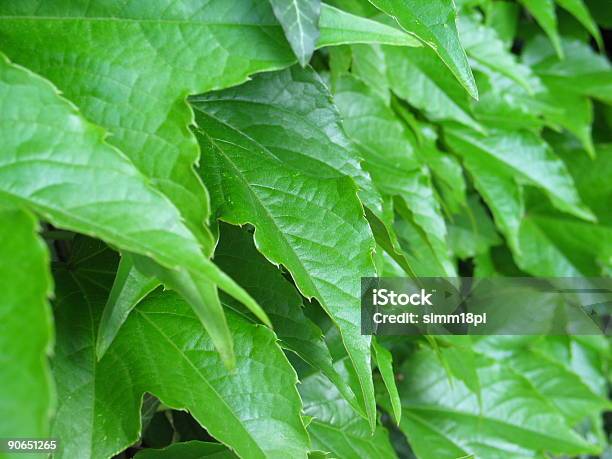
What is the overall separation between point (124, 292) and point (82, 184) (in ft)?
0.28

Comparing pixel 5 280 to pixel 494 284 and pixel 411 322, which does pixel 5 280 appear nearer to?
pixel 411 322

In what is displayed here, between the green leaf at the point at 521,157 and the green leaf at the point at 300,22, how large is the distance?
578 millimetres

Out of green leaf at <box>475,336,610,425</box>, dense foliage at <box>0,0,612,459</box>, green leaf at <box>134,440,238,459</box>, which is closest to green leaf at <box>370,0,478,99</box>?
dense foliage at <box>0,0,612,459</box>

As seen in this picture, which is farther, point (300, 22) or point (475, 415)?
point (475, 415)

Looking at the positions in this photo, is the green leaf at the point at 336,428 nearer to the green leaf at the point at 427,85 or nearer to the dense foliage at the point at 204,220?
the dense foliage at the point at 204,220

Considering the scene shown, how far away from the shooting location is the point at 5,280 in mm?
269

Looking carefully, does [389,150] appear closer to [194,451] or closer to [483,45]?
[483,45]

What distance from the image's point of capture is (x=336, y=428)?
64 centimetres

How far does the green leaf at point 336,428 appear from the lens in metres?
0.62

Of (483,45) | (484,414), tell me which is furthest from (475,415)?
(483,45)

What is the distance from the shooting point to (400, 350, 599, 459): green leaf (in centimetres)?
84

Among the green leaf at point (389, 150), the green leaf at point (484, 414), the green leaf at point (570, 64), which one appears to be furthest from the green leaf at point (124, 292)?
the green leaf at point (570, 64)

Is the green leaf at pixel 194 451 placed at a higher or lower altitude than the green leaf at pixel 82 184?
lower

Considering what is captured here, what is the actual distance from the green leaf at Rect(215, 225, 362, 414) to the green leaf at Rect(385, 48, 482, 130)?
1.31 ft
